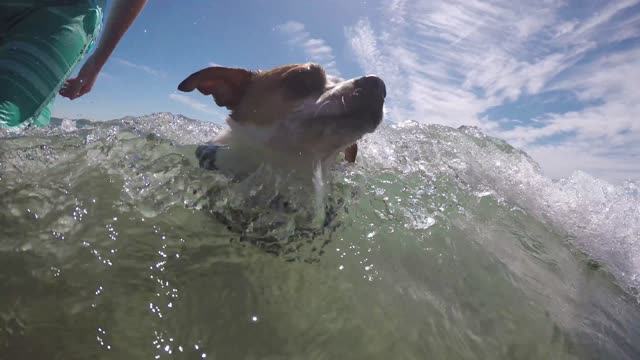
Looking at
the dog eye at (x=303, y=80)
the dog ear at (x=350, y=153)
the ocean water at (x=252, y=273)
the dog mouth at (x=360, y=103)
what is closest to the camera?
the ocean water at (x=252, y=273)

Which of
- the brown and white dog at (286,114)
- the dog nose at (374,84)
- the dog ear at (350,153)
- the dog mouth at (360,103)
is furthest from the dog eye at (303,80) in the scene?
the dog ear at (350,153)

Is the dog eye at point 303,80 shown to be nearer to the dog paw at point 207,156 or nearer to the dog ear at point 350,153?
the dog paw at point 207,156

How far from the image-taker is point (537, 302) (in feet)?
11.0

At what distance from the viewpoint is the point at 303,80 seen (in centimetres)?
369

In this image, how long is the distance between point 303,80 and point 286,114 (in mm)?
372

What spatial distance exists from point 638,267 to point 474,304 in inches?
223

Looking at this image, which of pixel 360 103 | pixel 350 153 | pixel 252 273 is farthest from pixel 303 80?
pixel 252 273

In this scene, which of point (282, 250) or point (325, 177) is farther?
point (325, 177)

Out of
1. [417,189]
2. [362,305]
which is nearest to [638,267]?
[417,189]

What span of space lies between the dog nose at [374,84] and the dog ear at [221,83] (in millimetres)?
1125

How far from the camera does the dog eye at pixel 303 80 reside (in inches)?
145

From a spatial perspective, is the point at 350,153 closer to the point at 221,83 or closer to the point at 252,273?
the point at 221,83

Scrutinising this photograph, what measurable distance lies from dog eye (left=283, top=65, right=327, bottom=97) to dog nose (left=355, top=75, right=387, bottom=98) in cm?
46

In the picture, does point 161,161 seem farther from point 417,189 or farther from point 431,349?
point 417,189
